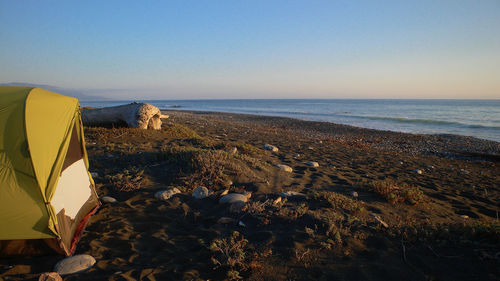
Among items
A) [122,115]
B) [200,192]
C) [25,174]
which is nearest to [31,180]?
[25,174]

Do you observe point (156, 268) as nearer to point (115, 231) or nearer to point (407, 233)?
point (115, 231)

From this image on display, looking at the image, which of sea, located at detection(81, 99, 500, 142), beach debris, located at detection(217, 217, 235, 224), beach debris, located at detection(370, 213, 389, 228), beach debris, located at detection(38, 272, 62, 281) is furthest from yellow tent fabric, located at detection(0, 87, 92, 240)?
sea, located at detection(81, 99, 500, 142)

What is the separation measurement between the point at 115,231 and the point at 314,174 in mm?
5126

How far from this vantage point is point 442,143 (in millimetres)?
14836

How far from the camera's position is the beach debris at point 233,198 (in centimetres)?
457

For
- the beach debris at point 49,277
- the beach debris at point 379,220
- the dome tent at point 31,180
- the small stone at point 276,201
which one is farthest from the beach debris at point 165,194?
the beach debris at point 379,220


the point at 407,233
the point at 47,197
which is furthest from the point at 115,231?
the point at 407,233

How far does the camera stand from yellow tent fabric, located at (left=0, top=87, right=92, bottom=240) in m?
2.98

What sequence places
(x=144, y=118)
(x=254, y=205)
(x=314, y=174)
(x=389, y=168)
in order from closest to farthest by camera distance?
(x=254, y=205)
(x=314, y=174)
(x=389, y=168)
(x=144, y=118)

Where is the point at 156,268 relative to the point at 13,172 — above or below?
below

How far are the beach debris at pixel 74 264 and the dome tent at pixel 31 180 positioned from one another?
19 cm

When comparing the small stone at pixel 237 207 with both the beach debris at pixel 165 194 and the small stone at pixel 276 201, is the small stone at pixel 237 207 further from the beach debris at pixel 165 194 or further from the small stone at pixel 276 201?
the beach debris at pixel 165 194

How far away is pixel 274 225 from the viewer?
3855mm

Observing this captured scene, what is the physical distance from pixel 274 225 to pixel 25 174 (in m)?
3.49
